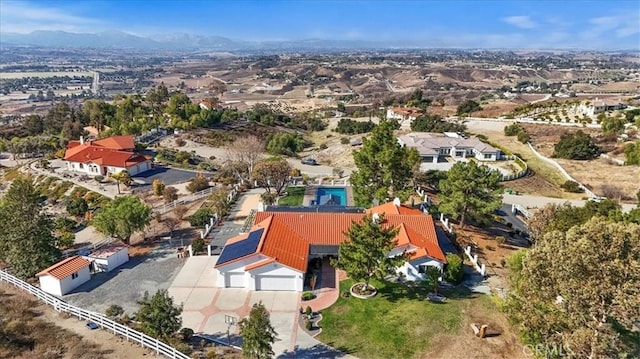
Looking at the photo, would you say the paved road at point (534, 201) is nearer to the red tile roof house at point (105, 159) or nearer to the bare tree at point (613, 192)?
the bare tree at point (613, 192)

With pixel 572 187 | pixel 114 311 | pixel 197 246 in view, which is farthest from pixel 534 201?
pixel 114 311

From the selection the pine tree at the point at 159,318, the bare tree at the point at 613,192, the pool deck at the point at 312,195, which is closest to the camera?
the pine tree at the point at 159,318

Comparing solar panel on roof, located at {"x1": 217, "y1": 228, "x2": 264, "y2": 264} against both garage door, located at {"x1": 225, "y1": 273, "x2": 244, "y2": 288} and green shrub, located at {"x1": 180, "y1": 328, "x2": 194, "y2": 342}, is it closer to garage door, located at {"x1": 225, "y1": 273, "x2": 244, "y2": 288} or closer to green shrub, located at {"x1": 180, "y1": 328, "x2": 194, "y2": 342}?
garage door, located at {"x1": 225, "y1": 273, "x2": 244, "y2": 288}

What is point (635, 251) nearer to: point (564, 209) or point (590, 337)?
point (590, 337)

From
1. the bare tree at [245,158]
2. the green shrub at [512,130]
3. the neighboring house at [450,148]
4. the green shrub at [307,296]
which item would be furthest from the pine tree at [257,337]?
the green shrub at [512,130]

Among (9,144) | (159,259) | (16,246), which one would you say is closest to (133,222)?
(159,259)
